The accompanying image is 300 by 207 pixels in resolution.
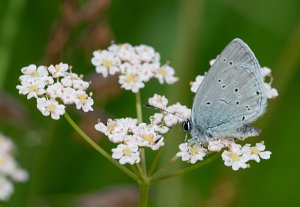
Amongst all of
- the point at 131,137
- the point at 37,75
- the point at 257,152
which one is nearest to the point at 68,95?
the point at 37,75

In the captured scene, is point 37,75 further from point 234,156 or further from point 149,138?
point 234,156

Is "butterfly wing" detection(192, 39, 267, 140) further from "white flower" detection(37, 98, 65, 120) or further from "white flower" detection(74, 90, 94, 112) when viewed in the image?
"white flower" detection(37, 98, 65, 120)

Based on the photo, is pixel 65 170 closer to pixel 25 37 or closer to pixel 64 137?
pixel 64 137

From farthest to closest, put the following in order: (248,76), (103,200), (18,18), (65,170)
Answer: (65,170) → (18,18) → (103,200) → (248,76)

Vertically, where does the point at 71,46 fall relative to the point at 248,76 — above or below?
above

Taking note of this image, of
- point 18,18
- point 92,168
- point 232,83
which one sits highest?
point 18,18

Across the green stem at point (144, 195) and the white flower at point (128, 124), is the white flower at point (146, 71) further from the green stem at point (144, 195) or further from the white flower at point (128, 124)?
the green stem at point (144, 195)

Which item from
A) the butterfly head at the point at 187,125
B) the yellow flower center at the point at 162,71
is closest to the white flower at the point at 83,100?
the butterfly head at the point at 187,125

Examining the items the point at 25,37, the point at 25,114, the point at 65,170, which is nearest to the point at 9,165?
the point at 25,114
